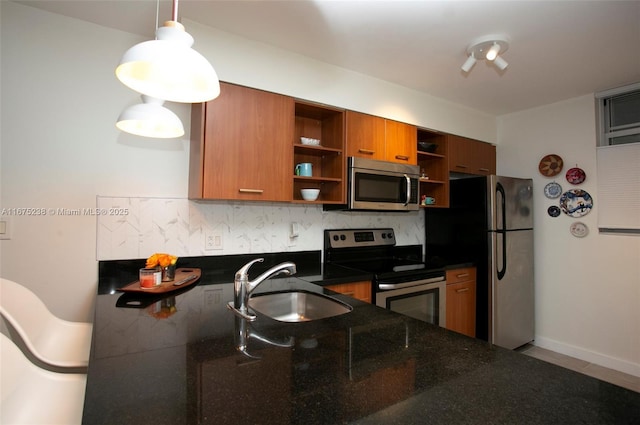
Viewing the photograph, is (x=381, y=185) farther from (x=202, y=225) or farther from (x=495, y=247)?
(x=202, y=225)

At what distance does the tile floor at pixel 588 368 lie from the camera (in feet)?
7.93

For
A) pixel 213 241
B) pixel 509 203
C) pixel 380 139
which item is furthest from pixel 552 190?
pixel 213 241

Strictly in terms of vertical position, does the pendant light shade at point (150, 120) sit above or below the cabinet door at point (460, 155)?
below

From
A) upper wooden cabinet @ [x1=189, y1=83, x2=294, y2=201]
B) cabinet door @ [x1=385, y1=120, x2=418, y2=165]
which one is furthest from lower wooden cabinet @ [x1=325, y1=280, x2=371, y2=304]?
cabinet door @ [x1=385, y1=120, x2=418, y2=165]

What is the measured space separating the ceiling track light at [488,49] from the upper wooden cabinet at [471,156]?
0.95m

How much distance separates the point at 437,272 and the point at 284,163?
1470 millimetres

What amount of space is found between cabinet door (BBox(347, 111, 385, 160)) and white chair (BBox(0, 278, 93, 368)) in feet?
6.26

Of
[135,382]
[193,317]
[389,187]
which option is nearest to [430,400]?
[135,382]

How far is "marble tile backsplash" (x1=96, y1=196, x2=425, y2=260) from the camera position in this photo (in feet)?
6.12

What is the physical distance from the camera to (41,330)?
132 centimetres

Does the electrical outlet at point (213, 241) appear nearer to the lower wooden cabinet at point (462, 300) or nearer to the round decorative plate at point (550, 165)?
the lower wooden cabinet at point (462, 300)

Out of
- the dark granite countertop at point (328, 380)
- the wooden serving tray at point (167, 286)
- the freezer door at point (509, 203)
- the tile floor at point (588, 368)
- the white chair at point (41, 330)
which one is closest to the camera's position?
the dark granite countertop at point (328, 380)

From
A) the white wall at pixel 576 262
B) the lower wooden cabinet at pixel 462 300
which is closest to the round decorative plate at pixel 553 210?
the white wall at pixel 576 262

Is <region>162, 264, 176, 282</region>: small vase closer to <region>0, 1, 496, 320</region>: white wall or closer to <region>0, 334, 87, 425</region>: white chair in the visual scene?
<region>0, 1, 496, 320</region>: white wall
